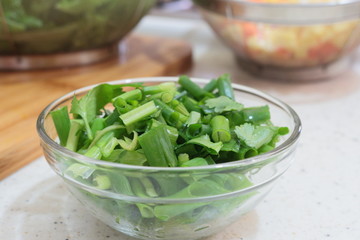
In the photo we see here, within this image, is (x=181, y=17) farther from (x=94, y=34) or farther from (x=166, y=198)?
(x=166, y=198)

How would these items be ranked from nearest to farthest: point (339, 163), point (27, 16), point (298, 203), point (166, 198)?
point (166, 198) → point (298, 203) → point (339, 163) → point (27, 16)

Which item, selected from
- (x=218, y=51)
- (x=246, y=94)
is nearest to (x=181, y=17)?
(x=218, y=51)

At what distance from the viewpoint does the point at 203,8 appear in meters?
1.26

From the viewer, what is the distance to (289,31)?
1.15m

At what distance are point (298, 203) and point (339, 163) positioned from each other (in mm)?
168

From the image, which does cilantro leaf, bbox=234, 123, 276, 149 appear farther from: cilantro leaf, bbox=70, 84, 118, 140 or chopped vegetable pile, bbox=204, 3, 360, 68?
chopped vegetable pile, bbox=204, 3, 360, 68

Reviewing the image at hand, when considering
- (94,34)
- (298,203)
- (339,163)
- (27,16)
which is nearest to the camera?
(298,203)

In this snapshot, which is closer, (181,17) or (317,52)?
(317,52)

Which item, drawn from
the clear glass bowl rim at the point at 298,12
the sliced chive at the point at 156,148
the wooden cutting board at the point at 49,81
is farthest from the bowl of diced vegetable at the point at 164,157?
the clear glass bowl rim at the point at 298,12

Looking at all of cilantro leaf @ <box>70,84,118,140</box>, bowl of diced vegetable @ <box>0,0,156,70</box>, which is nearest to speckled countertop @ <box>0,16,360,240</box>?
cilantro leaf @ <box>70,84,118,140</box>

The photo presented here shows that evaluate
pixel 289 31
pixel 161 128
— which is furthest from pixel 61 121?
pixel 289 31

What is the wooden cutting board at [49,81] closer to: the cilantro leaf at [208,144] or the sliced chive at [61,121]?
the sliced chive at [61,121]

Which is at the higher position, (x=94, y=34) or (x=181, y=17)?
(x=94, y=34)

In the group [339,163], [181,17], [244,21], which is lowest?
[181,17]
